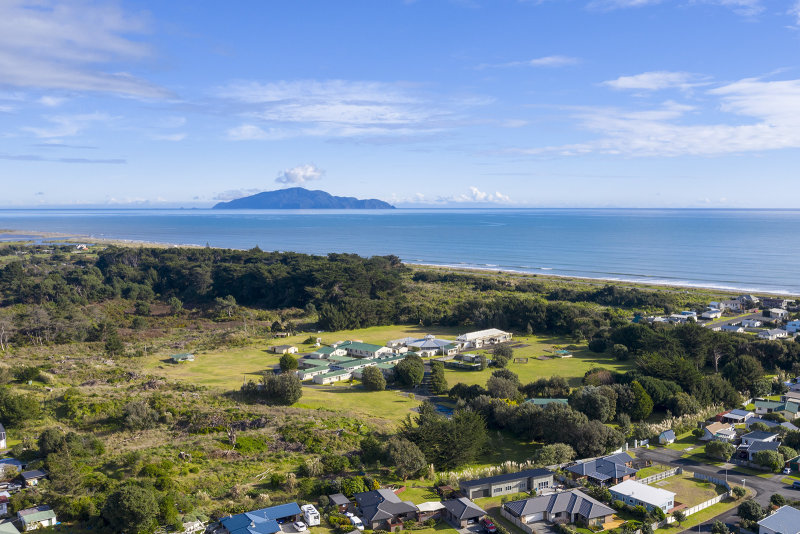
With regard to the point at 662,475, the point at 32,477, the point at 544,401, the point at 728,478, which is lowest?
the point at 728,478

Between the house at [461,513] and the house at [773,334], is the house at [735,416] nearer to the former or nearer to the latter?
the house at [461,513]

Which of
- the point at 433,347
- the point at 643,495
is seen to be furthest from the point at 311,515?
the point at 433,347

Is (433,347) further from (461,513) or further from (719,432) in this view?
(461,513)

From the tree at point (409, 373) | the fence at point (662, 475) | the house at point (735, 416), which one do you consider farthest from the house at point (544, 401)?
the tree at point (409, 373)

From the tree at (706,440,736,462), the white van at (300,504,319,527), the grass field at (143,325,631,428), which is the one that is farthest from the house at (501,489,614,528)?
the tree at (706,440,736,462)

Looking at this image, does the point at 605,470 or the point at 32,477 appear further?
the point at 605,470

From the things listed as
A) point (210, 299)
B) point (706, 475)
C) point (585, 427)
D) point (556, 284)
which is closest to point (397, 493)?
point (585, 427)

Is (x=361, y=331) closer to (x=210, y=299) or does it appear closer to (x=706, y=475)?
(x=210, y=299)
